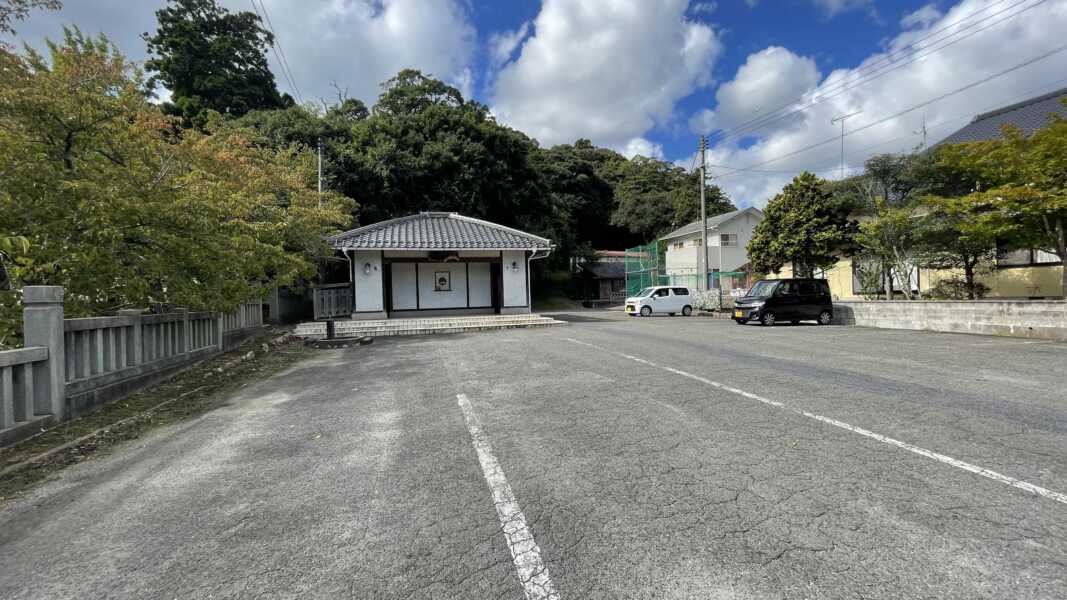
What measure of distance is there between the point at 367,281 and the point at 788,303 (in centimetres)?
1399

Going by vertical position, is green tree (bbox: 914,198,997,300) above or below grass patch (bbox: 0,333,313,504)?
above

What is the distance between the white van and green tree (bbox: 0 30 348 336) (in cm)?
1702

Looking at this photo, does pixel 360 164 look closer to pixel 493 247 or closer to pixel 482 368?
pixel 493 247

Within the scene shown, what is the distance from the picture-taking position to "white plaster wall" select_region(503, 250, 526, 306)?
18844 mm

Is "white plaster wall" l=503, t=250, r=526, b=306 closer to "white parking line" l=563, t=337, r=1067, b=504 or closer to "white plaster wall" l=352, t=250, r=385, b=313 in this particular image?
"white plaster wall" l=352, t=250, r=385, b=313

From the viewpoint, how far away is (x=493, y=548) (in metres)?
2.25

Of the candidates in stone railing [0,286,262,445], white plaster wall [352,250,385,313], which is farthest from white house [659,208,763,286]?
stone railing [0,286,262,445]

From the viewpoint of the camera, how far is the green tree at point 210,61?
33.3 m

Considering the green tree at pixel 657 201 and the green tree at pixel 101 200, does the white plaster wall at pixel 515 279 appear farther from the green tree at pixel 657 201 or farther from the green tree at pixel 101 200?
the green tree at pixel 657 201

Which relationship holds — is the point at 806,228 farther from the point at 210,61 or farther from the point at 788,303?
the point at 210,61

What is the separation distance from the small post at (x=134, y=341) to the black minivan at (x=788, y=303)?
14.8 metres

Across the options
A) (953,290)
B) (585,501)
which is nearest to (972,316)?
(953,290)

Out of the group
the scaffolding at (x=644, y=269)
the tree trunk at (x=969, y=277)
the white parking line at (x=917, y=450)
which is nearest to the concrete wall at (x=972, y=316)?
the tree trunk at (x=969, y=277)

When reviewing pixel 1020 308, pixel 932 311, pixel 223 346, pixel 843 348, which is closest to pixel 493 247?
pixel 223 346
